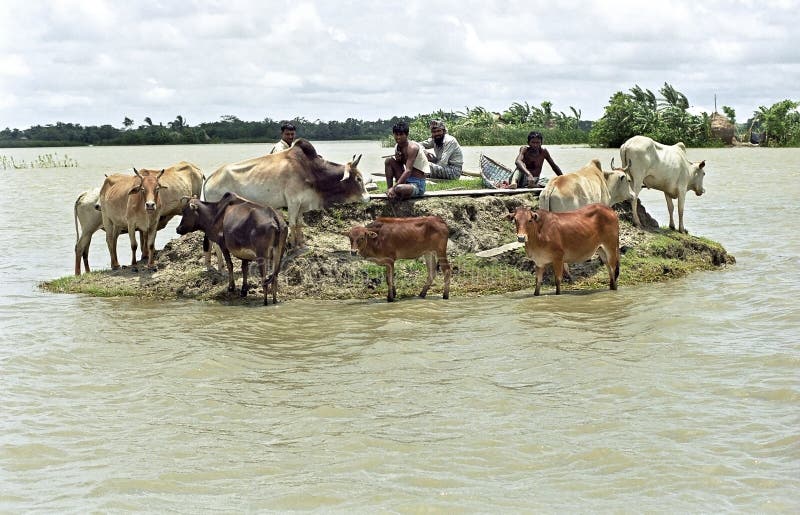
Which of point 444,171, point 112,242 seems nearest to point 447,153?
point 444,171

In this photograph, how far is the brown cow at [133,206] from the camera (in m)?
12.4

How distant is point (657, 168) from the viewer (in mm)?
14742

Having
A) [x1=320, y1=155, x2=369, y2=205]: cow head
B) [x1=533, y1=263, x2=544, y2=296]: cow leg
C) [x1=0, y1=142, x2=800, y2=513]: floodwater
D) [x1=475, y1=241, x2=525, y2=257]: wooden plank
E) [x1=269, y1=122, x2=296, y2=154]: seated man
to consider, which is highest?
[x1=269, y1=122, x2=296, y2=154]: seated man

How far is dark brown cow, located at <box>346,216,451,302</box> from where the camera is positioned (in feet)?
36.8

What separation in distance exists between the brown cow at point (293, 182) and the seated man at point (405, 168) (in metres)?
0.53

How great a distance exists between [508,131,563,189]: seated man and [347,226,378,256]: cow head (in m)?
3.54

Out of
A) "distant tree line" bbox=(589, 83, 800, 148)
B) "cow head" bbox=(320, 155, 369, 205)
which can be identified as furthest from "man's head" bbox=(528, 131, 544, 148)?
"distant tree line" bbox=(589, 83, 800, 148)

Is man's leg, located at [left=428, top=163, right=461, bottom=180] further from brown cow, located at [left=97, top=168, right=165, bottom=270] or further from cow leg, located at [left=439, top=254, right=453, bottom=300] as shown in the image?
brown cow, located at [left=97, top=168, right=165, bottom=270]

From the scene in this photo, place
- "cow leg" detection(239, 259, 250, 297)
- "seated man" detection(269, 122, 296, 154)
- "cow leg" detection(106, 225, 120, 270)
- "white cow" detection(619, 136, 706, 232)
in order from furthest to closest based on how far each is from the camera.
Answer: "white cow" detection(619, 136, 706, 232)
"seated man" detection(269, 122, 296, 154)
"cow leg" detection(106, 225, 120, 270)
"cow leg" detection(239, 259, 250, 297)

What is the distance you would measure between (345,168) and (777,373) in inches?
242

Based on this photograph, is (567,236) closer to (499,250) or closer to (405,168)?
(499,250)

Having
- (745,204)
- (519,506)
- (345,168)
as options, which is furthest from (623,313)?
(745,204)

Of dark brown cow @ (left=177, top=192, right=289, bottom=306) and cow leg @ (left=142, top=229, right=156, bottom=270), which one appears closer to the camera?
dark brown cow @ (left=177, top=192, right=289, bottom=306)

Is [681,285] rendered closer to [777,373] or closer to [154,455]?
[777,373]
